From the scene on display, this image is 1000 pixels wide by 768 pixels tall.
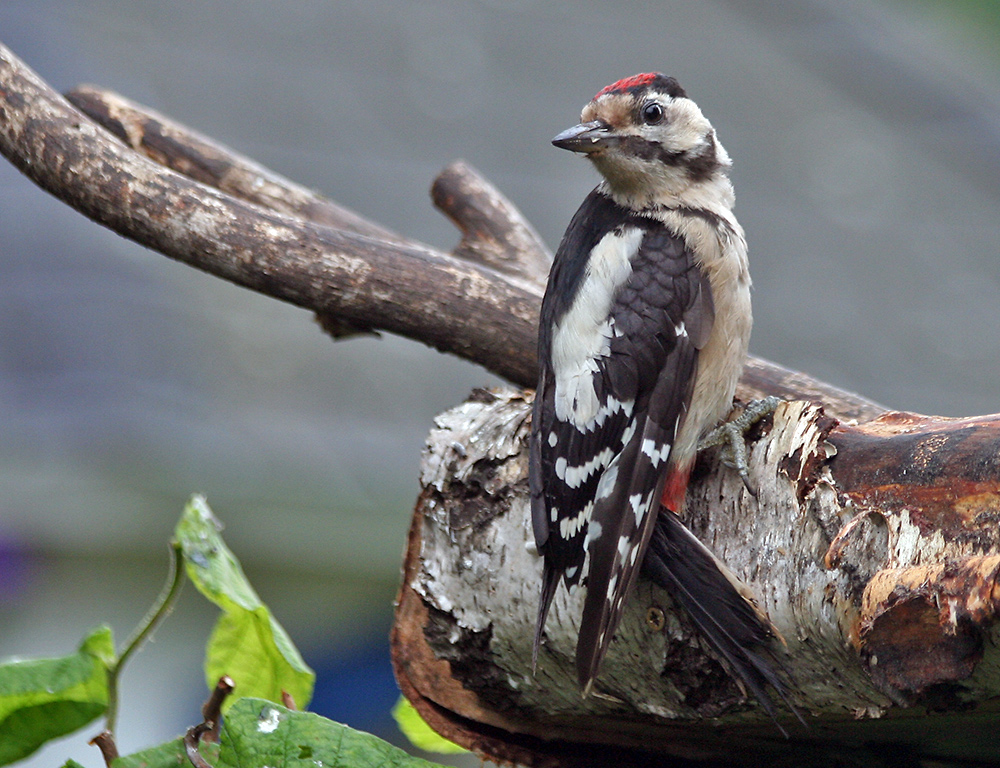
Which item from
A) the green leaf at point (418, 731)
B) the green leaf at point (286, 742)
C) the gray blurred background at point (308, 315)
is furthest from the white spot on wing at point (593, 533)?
the gray blurred background at point (308, 315)

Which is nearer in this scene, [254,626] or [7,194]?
[254,626]

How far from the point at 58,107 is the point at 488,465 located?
1254 millimetres

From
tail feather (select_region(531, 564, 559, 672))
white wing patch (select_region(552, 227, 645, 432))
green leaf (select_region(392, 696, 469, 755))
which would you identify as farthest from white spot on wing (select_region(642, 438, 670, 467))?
green leaf (select_region(392, 696, 469, 755))

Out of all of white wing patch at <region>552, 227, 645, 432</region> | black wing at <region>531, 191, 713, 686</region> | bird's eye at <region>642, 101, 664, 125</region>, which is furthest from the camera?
bird's eye at <region>642, 101, 664, 125</region>

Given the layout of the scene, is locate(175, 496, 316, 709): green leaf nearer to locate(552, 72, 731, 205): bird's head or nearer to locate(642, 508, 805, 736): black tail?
locate(642, 508, 805, 736): black tail

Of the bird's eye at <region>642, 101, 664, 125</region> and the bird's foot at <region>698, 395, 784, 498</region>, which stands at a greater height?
the bird's eye at <region>642, 101, 664, 125</region>

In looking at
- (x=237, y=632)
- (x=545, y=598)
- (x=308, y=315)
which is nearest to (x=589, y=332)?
(x=545, y=598)

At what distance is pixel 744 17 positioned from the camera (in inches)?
273

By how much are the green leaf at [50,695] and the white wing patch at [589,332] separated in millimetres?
879

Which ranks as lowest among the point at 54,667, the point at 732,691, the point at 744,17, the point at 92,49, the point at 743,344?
the point at 54,667

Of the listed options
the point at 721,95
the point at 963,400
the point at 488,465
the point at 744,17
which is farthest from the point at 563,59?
the point at 488,465

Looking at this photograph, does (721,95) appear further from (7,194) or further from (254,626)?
(254,626)

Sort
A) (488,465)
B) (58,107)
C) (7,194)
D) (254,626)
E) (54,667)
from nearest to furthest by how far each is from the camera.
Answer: (54,667), (254,626), (488,465), (58,107), (7,194)

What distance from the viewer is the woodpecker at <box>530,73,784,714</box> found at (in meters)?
1.70
